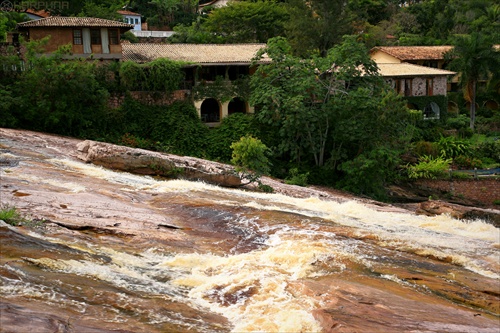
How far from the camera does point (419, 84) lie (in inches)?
1897

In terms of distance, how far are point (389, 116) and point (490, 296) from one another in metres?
22.4

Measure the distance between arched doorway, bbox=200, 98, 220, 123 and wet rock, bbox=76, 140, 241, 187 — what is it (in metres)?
13.4

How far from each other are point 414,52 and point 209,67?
21919 mm

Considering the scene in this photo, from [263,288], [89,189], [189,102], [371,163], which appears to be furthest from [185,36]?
[263,288]

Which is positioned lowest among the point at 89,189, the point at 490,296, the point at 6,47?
the point at 490,296

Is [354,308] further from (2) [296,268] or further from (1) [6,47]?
(1) [6,47]

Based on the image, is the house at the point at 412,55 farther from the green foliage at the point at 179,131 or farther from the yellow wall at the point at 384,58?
the green foliage at the point at 179,131

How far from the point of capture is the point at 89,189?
63.2ft

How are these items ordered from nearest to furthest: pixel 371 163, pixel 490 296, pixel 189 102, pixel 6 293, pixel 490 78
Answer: pixel 6 293
pixel 490 296
pixel 371 163
pixel 189 102
pixel 490 78

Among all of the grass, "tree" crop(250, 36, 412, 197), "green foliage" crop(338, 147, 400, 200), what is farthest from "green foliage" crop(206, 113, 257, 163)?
the grass

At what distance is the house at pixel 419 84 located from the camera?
47.4 metres

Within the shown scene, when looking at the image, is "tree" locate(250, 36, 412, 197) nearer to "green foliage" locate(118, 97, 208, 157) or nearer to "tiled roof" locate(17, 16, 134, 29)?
"green foliage" locate(118, 97, 208, 157)

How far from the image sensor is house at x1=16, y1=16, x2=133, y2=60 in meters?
35.5

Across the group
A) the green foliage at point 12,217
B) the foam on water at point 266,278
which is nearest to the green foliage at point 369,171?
the foam on water at point 266,278
